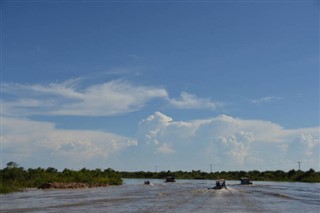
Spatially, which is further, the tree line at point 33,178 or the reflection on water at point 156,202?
the tree line at point 33,178

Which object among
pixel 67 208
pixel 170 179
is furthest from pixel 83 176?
pixel 67 208

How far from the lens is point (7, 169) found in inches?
3787

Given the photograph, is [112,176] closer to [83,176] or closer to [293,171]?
[83,176]

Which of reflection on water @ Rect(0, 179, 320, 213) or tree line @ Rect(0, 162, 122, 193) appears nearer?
reflection on water @ Rect(0, 179, 320, 213)

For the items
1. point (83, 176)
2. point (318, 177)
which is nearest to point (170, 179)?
point (83, 176)

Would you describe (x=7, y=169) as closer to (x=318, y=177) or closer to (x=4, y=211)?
(x=4, y=211)

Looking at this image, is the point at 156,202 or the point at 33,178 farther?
the point at 33,178

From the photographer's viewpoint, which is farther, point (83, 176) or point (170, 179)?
point (170, 179)

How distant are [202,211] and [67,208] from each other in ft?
39.1

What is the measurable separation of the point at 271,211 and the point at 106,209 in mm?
14552

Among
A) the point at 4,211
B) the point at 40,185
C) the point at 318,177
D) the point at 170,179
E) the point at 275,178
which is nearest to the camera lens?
the point at 4,211

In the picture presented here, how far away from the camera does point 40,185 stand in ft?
302

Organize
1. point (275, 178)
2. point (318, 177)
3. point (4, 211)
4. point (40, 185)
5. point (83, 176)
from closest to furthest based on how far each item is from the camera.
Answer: point (4, 211) < point (40, 185) < point (83, 176) < point (318, 177) < point (275, 178)

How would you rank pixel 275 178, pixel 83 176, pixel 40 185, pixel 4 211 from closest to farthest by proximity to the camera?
pixel 4 211
pixel 40 185
pixel 83 176
pixel 275 178
